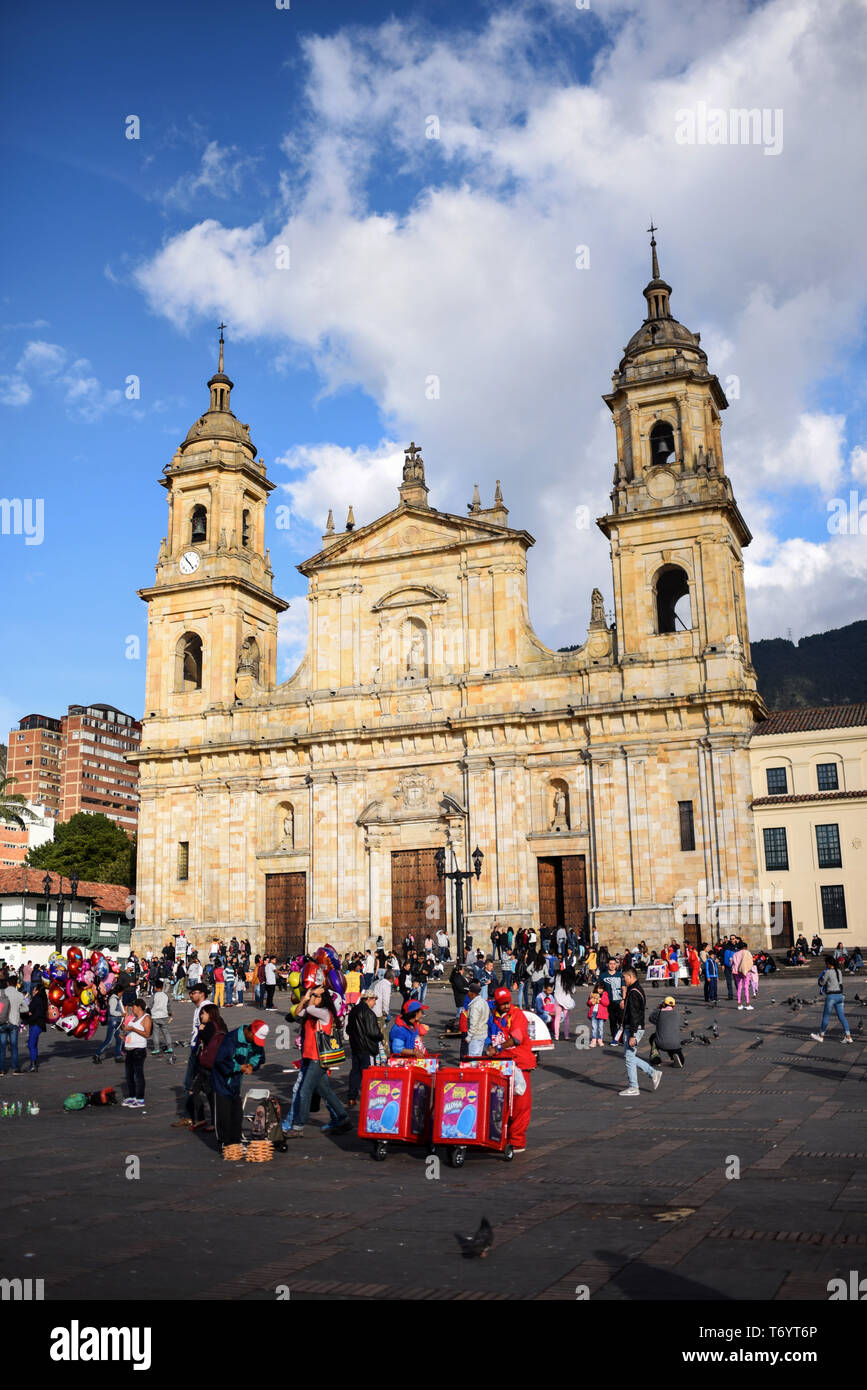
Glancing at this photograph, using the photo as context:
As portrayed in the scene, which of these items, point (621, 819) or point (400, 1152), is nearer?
point (400, 1152)

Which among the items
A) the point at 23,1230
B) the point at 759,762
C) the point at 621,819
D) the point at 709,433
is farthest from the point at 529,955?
the point at 23,1230

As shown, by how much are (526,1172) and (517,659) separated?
34962 mm

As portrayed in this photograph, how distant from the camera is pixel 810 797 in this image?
41.4m

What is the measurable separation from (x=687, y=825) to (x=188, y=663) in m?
24.8

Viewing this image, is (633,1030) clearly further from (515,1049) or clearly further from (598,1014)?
(598,1014)

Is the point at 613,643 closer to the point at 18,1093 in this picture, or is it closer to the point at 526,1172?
the point at 18,1093

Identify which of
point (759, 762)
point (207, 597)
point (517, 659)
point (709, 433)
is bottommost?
point (759, 762)

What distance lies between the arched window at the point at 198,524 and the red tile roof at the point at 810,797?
27658mm

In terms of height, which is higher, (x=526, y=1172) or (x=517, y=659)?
(x=517, y=659)

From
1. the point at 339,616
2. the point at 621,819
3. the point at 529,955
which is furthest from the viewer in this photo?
the point at 339,616

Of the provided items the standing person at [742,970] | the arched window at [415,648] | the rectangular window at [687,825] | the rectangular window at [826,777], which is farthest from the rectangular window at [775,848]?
the arched window at [415,648]

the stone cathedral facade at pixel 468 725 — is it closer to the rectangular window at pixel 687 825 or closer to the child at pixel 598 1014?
the rectangular window at pixel 687 825

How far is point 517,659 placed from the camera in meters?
46.0

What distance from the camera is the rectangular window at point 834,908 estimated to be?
41.2m
